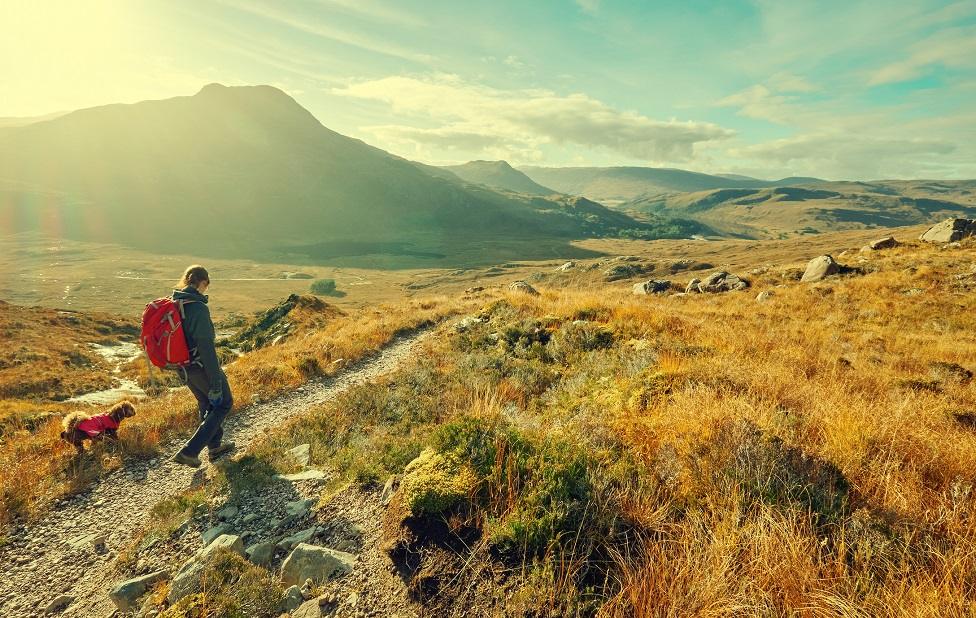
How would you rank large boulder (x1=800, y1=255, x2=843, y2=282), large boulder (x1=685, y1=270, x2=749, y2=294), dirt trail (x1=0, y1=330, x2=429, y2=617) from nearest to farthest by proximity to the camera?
dirt trail (x1=0, y1=330, x2=429, y2=617) → large boulder (x1=800, y1=255, x2=843, y2=282) → large boulder (x1=685, y1=270, x2=749, y2=294)

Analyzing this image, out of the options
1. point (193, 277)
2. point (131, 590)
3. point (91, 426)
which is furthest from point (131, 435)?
point (131, 590)

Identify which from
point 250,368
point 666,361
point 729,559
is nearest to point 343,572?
point 729,559

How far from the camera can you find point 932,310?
57.4ft

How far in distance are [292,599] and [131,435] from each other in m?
7.13

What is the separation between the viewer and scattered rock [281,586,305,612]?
4.15m

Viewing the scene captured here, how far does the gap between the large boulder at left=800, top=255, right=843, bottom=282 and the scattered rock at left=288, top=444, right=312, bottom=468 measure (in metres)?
30.1

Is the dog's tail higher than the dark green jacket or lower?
lower

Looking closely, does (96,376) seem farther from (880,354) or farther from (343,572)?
(880,354)

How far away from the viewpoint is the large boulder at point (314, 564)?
4324 mm

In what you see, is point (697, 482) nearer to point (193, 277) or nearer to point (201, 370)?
point (201, 370)

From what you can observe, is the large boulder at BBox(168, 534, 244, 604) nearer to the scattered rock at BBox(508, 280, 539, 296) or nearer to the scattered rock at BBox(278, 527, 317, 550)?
the scattered rock at BBox(278, 527, 317, 550)

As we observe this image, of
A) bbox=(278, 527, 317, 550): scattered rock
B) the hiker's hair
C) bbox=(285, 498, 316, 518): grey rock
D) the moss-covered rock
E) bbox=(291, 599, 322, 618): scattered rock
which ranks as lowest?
bbox=(285, 498, 316, 518): grey rock

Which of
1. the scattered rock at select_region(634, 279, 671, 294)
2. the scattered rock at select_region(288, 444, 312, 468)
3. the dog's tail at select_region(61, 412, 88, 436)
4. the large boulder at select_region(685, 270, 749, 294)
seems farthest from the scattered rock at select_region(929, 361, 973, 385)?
the scattered rock at select_region(634, 279, 671, 294)

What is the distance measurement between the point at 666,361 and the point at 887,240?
39697mm
